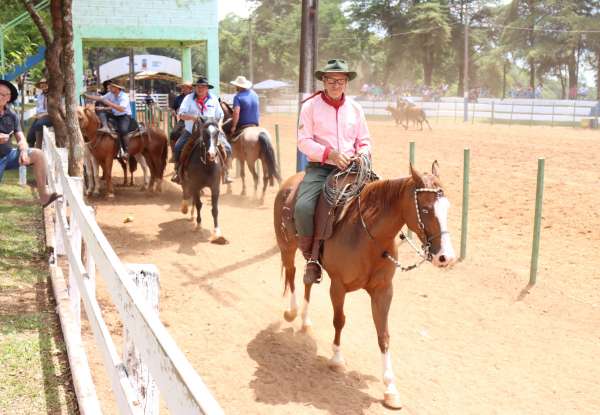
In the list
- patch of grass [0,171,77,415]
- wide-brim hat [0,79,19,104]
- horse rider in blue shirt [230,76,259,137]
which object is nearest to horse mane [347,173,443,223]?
patch of grass [0,171,77,415]

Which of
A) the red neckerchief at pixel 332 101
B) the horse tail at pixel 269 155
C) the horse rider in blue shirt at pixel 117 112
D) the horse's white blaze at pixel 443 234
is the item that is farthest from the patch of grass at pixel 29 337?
the horse tail at pixel 269 155

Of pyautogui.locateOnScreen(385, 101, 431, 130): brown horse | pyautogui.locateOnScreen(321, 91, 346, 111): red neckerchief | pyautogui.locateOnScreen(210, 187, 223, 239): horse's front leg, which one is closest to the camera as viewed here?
pyautogui.locateOnScreen(321, 91, 346, 111): red neckerchief

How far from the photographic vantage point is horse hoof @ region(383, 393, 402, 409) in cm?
536

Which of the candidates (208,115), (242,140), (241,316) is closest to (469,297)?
(241,316)

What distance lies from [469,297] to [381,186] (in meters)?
3.21

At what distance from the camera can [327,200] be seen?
5891 mm

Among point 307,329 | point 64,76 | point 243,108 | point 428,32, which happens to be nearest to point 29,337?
point 307,329

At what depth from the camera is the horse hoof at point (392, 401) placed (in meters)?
5.36

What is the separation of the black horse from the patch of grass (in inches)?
105

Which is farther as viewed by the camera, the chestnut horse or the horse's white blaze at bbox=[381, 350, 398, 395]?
the chestnut horse

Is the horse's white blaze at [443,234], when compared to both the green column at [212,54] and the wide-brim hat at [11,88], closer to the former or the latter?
the wide-brim hat at [11,88]

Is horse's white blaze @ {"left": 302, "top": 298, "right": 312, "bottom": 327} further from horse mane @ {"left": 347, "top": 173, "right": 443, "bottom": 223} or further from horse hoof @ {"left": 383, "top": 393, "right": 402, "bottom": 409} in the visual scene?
horse hoof @ {"left": 383, "top": 393, "right": 402, "bottom": 409}

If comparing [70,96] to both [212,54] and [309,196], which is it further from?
[212,54]

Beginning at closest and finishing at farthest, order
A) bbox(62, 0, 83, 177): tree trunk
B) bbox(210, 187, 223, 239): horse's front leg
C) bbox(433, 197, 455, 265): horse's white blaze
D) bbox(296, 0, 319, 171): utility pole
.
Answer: bbox(433, 197, 455, 265): horse's white blaze, bbox(62, 0, 83, 177): tree trunk, bbox(296, 0, 319, 171): utility pole, bbox(210, 187, 223, 239): horse's front leg
